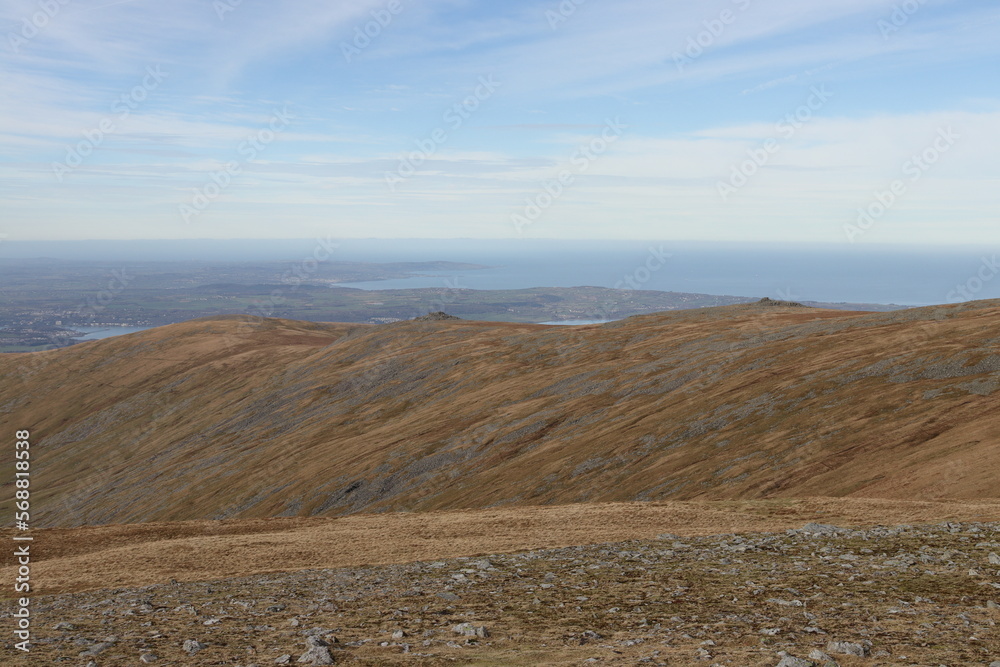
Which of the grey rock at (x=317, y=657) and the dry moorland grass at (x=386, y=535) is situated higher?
the grey rock at (x=317, y=657)

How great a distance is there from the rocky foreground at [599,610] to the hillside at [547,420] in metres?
15.8

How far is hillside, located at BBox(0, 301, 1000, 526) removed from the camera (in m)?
40.3

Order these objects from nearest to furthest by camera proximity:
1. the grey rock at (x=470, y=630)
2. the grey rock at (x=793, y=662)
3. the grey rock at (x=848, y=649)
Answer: the grey rock at (x=793, y=662) < the grey rock at (x=848, y=649) < the grey rock at (x=470, y=630)

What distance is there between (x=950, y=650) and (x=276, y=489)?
56656mm

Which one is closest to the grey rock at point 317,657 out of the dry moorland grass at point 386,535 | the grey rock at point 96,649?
the grey rock at point 96,649

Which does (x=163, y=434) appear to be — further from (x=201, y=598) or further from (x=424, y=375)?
(x=201, y=598)

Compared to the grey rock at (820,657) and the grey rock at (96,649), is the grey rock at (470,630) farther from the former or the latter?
the grey rock at (96,649)

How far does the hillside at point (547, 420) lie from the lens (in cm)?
4031

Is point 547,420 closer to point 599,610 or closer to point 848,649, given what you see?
point 599,610

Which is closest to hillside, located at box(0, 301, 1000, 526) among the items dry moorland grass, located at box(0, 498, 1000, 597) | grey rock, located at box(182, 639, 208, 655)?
dry moorland grass, located at box(0, 498, 1000, 597)

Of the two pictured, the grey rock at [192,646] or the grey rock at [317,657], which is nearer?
the grey rock at [317,657]

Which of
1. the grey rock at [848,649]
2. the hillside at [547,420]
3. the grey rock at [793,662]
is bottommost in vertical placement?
the hillside at [547,420]

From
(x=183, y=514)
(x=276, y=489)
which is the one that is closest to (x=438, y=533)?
(x=276, y=489)

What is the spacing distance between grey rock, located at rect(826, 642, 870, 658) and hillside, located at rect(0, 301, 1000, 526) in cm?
2311
